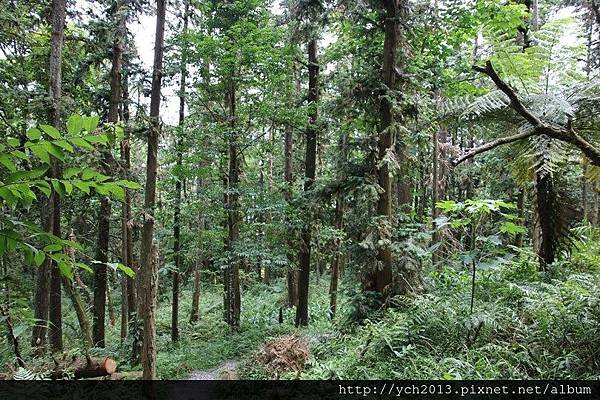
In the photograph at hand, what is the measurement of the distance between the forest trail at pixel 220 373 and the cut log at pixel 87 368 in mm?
3311

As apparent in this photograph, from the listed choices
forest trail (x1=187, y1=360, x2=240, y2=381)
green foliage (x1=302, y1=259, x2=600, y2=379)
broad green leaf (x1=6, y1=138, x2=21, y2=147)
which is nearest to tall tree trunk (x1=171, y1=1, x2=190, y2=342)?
forest trail (x1=187, y1=360, x2=240, y2=381)

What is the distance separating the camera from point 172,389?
8.54m

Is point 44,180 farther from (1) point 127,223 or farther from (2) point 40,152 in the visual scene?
(1) point 127,223

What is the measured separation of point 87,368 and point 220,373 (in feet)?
13.0

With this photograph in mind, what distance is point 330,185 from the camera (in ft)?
26.6

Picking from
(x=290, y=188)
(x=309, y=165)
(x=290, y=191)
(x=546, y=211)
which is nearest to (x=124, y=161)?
(x=290, y=188)

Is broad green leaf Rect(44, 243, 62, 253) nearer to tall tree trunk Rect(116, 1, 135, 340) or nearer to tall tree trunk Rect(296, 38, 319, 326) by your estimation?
tall tree trunk Rect(116, 1, 135, 340)

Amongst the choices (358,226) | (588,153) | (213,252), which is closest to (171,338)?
(213,252)

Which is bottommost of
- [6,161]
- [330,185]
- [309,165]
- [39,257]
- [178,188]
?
[39,257]

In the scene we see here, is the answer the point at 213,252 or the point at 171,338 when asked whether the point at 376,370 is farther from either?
the point at 171,338

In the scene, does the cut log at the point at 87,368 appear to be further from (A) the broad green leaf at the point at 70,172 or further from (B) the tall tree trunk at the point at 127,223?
(A) the broad green leaf at the point at 70,172

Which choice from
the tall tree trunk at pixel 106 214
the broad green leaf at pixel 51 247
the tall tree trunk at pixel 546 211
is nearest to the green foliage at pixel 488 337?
the tall tree trunk at pixel 546 211

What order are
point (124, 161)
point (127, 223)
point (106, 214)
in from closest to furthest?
point (127, 223) → point (124, 161) → point (106, 214)

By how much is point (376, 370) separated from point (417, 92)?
222 inches
